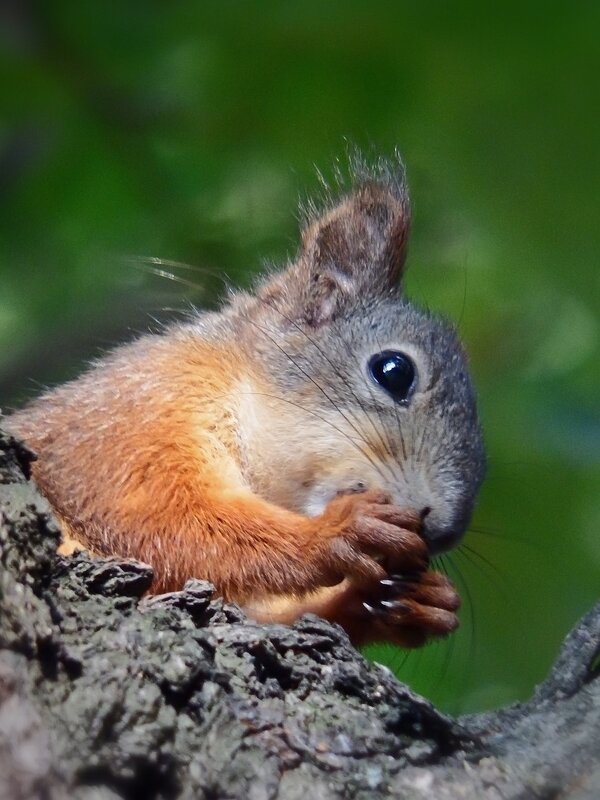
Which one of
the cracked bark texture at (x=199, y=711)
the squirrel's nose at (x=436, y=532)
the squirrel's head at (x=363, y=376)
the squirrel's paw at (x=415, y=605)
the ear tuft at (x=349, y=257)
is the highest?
the ear tuft at (x=349, y=257)

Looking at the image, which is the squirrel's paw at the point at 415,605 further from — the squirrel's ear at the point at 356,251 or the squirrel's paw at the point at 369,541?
the squirrel's ear at the point at 356,251

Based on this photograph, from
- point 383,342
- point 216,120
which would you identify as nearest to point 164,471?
point 383,342

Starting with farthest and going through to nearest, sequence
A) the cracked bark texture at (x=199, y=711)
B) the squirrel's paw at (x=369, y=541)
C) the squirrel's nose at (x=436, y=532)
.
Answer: the squirrel's nose at (x=436, y=532) < the squirrel's paw at (x=369, y=541) < the cracked bark texture at (x=199, y=711)

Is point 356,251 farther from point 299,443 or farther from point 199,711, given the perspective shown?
point 199,711

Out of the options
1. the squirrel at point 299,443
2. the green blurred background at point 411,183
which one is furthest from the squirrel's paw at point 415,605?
the green blurred background at point 411,183

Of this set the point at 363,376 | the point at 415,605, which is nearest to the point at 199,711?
the point at 415,605

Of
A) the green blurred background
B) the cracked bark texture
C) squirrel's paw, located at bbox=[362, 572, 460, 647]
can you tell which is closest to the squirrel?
squirrel's paw, located at bbox=[362, 572, 460, 647]
